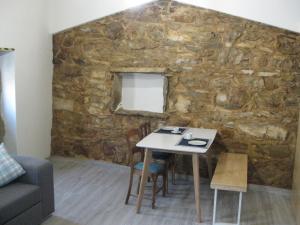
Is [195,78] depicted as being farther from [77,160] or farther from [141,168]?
[77,160]

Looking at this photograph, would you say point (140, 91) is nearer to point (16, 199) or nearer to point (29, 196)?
point (29, 196)

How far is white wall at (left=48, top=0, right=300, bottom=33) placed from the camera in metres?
3.34

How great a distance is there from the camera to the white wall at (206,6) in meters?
3.34

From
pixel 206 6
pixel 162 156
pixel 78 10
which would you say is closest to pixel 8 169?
pixel 162 156

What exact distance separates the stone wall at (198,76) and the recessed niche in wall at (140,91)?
88mm

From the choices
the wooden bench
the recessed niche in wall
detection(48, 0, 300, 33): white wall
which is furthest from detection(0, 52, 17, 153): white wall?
the wooden bench

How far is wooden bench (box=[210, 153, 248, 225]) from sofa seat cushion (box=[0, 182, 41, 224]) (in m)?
1.61

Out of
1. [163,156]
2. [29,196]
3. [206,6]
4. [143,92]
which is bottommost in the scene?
[29,196]

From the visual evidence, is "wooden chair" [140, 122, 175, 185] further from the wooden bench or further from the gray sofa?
the gray sofa

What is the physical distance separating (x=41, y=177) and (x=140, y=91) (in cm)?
189

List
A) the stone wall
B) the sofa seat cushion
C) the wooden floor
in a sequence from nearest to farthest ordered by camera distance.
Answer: the sofa seat cushion → the wooden floor → the stone wall

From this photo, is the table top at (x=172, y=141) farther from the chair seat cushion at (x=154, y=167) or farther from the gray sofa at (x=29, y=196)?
the gray sofa at (x=29, y=196)

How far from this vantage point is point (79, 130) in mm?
4414

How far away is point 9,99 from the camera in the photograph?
3779 millimetres
